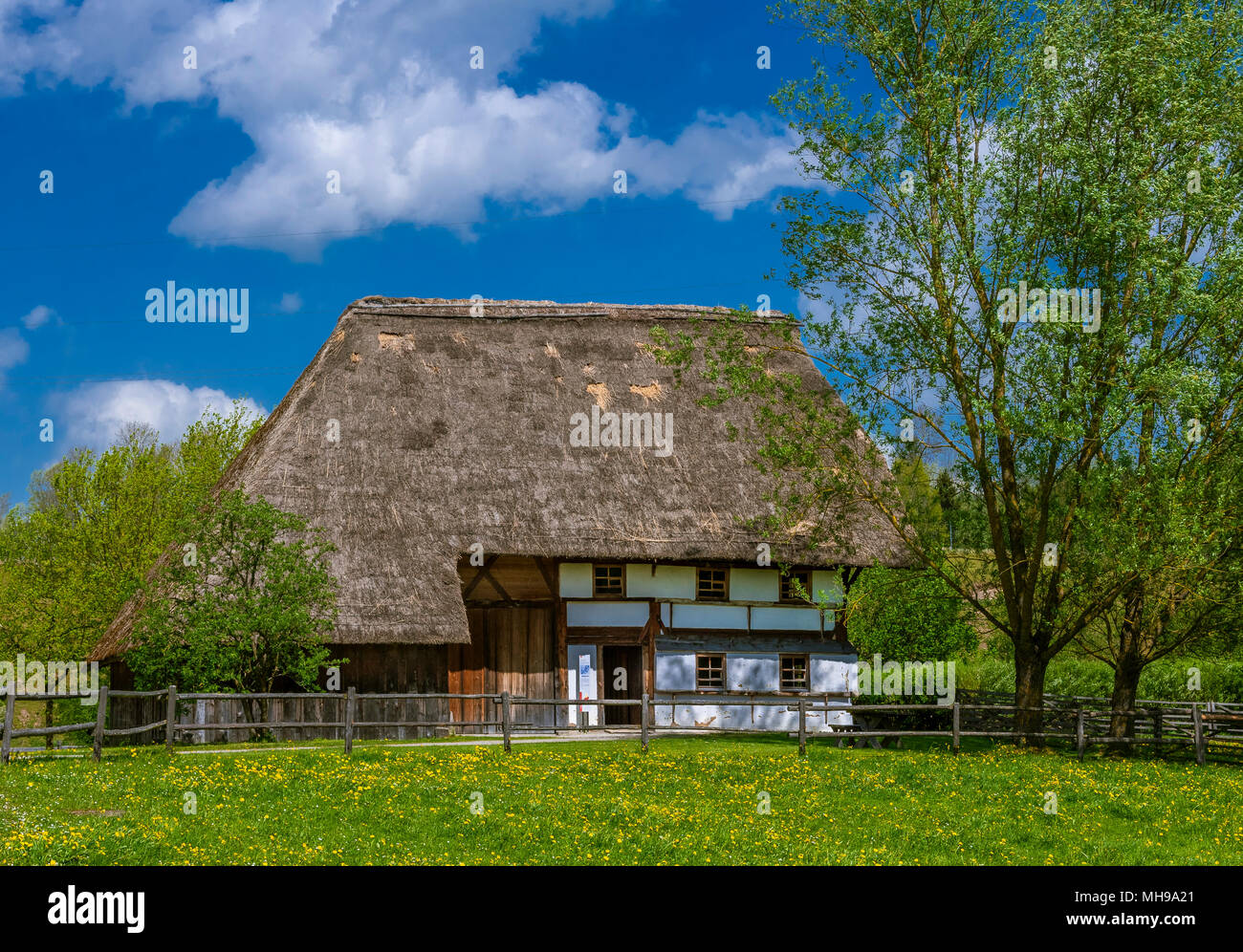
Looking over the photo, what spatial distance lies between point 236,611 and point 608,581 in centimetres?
908

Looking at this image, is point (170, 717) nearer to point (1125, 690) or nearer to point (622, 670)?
point (622, 670)

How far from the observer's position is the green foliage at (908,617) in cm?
2316

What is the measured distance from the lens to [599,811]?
538 inches

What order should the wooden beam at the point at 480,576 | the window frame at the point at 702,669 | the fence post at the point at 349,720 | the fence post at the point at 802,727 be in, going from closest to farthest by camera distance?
1. the fence post at the point at 349,720
2. the fence post at the point at 802,727
3. the wooden beam at the point at 480,576
4. the window frame at the point at 702,669

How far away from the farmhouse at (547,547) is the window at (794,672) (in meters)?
0.05

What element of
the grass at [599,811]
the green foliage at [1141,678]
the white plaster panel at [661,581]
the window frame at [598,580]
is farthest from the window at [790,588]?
the green foliage at [1141,678]

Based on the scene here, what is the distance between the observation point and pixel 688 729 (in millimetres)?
21922

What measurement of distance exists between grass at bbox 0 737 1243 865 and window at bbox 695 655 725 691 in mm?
8256

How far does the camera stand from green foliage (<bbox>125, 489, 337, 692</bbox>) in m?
21.6

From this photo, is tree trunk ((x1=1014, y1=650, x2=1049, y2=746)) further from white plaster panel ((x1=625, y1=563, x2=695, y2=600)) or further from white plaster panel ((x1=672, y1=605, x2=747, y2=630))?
white plaster panel ((x1=625, y1=563, x2=695, y2=600))

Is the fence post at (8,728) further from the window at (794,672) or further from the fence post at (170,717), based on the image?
the window at (794,672)

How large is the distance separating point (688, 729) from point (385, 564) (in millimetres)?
7636

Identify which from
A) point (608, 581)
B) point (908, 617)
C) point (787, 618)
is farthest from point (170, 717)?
point (908, 617)
